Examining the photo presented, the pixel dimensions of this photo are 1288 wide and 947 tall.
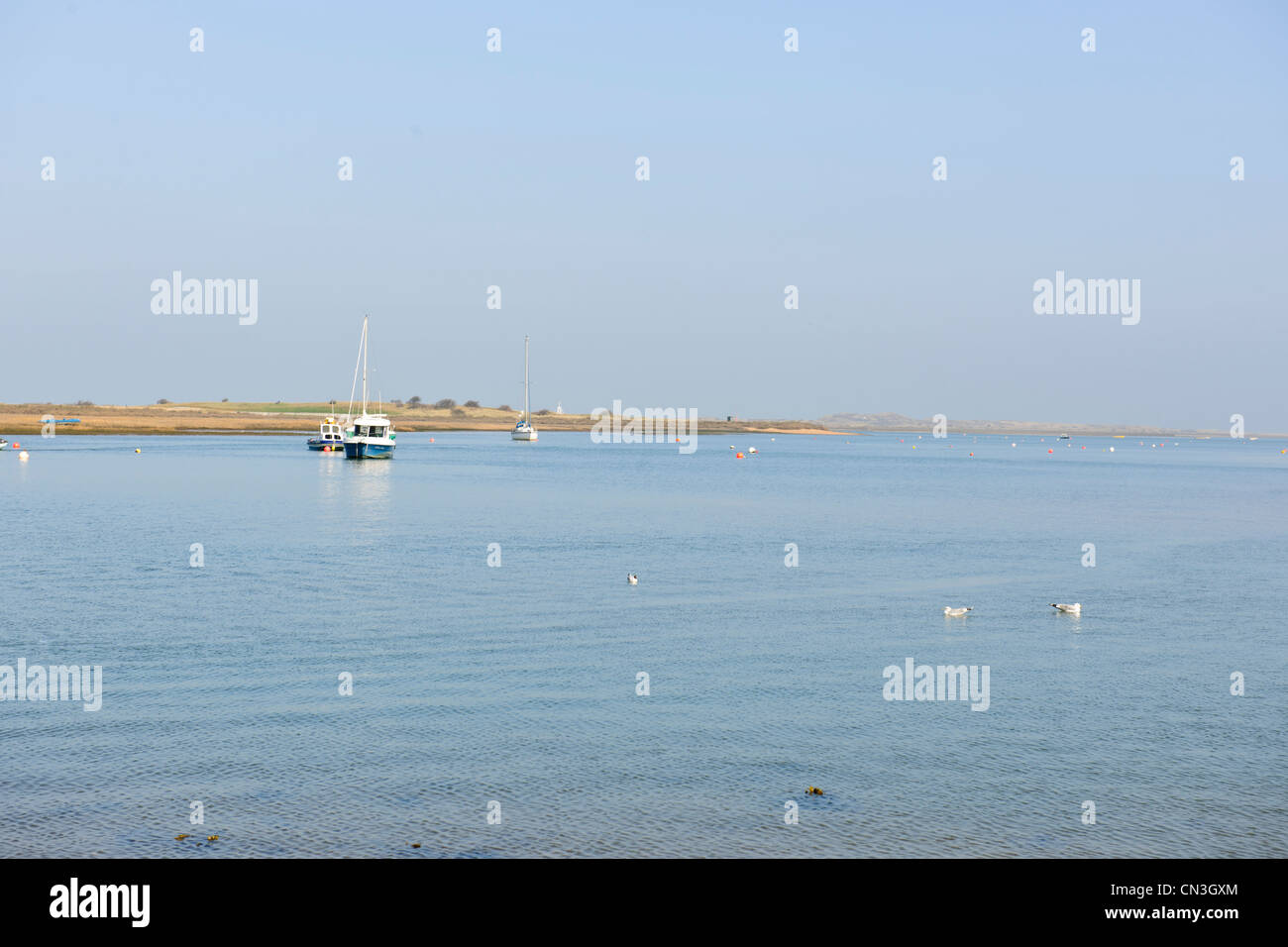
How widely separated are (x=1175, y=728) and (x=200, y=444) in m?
169

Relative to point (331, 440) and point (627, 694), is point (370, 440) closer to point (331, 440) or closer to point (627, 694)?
point (331, 440)

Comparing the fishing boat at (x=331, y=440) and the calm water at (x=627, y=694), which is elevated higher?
the fishing boat at (x=331, y=440)

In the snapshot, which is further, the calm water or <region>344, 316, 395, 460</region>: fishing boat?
<region>344, 316, 395, 460</region>: fishing boat

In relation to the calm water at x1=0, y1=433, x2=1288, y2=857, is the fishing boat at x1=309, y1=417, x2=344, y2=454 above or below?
above

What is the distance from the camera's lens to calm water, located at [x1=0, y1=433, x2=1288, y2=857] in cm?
Result: 1673

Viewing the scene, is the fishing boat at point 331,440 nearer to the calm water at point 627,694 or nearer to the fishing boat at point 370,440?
the fishing boat at point 370,440

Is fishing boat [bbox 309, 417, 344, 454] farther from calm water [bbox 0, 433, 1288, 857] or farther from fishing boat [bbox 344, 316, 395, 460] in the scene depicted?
calm water [bbox 0, 433, 1288, 857]

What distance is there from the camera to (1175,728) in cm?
2261

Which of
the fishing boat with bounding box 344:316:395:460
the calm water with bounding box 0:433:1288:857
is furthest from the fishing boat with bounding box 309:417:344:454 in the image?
the calm water with bounding box 0:433:1288:857

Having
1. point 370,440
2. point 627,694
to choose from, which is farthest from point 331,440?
point 627,694

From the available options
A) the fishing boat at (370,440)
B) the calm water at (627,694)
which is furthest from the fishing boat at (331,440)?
the calm water at (627,694)

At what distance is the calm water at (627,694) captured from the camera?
54.9 ft

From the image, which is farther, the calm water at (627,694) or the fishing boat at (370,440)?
the fishing boat at (370,440)
